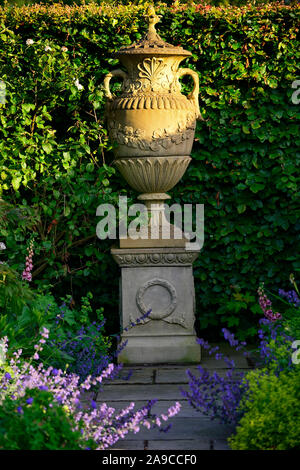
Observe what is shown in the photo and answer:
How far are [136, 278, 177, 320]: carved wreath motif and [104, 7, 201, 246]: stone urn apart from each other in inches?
10.3

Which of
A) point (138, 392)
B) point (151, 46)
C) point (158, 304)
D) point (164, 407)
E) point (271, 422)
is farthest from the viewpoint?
point (158, 304)

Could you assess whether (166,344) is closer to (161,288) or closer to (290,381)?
(161,288)

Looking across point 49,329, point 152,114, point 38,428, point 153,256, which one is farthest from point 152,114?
point 38,428

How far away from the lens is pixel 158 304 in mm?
4500

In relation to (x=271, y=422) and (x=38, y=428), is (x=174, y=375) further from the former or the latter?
(x=38, y=428)

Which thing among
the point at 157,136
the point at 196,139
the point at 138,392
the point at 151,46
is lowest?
the point at 138,392

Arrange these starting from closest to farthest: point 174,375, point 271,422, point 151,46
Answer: point 271,422, point 174,375, point 151,46

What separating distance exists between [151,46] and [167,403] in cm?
226

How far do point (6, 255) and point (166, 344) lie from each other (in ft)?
4.51

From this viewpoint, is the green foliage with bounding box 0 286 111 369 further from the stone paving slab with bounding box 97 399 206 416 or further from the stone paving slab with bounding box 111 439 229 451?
the stone paving slab with bounding box 111 439 229 451

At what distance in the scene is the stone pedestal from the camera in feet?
14.7

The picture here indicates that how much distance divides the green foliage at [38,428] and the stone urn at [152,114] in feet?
6.82

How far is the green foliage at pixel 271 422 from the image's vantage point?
8.93ft

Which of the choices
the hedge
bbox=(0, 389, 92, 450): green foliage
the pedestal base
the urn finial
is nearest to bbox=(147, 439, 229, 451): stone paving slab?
bbox=(0, 389, 92, 450): green foliage
